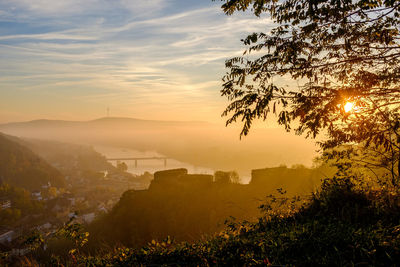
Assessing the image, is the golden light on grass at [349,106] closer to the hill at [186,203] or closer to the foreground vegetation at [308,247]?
the foreground vegetation at [308,247]

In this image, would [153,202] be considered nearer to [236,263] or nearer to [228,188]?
[228,188]

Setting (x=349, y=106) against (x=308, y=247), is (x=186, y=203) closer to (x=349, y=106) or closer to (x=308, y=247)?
(x=349, y=106)

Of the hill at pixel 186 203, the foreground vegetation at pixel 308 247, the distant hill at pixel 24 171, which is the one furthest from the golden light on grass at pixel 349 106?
the distant hill at pixel 24 171

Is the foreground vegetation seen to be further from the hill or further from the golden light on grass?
the hill

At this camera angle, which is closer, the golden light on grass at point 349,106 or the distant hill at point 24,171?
the golden light on grass at point 349,106

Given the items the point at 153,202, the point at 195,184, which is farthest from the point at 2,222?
the point at 195,184

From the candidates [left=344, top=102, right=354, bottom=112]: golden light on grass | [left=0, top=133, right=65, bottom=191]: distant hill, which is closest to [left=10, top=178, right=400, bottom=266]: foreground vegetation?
[left=344, top=102, right=354, bottom=112]: golden light on grass

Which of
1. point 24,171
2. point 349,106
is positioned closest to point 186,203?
point 349,106

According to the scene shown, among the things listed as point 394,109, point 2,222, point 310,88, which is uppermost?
point 310,88
